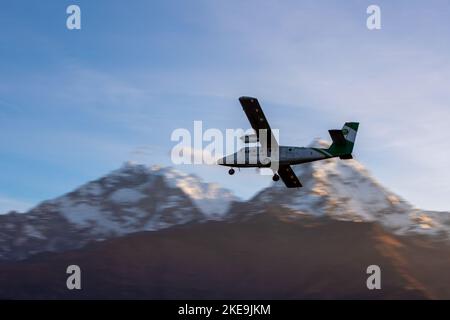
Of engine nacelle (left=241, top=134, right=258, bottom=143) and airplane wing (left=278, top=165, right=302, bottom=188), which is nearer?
engine nacelle (left=241, top=134, right=258, bottom=143)

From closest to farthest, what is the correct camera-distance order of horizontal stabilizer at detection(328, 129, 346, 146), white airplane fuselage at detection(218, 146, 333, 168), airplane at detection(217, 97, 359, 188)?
1. horizontal stabilizer at detection(328, 129, 346, 146)
2. airplane at detection(217, 97, 359, 188)
3. white airplane fuselage at detection(218, 146, 333, 168)

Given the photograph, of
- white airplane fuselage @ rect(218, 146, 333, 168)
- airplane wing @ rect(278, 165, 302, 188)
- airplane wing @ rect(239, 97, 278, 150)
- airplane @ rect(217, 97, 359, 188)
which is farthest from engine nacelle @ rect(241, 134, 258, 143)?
airplane wing @ rect(278, 165, 302, 188)

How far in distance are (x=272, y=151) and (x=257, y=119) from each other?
342 centimetres

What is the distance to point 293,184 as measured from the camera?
53.9 m

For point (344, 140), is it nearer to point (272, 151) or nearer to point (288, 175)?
point (272, 151)

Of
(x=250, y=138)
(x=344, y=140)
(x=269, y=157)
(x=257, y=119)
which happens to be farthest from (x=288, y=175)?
(x=257, y=119)

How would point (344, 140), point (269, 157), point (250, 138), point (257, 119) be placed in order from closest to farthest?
point (257, 119), point (250, 138), point (344, 140), point (269, 157)

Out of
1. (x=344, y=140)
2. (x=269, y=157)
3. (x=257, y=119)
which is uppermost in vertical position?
(x=257, y=119)

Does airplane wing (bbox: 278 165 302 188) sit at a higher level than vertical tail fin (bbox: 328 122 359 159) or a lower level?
lower

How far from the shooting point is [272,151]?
49.2 meters

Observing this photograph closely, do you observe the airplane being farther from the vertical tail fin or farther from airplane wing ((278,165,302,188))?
airplane wing ((278,165,302,188))

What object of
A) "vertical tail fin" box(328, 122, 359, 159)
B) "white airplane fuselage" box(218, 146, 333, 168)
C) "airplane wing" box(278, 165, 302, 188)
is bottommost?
"airplane wing" box(278, 165, 302, 188)

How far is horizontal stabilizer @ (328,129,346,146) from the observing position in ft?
156
